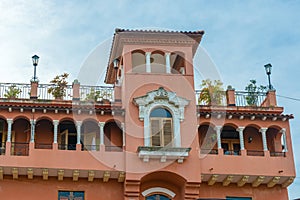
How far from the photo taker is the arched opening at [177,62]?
106 feet

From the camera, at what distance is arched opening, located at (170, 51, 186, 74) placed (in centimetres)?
3231

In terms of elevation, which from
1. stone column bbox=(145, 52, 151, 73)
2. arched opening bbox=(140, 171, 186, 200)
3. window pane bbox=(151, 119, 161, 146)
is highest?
stone column bbox=(145, 52, 151, 73)

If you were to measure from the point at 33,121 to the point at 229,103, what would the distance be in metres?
9.58

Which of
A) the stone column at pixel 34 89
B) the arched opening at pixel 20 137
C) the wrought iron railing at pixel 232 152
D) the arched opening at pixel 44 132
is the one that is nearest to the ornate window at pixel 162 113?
the wrought iron railing at pixel 232 152

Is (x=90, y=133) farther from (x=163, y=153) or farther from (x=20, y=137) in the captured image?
(x=163, y=153)

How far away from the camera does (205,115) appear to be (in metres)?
31.1

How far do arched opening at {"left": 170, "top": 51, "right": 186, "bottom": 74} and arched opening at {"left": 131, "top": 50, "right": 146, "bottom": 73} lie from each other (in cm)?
149

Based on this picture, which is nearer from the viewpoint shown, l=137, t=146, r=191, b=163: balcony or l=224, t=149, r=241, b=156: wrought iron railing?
l=137, t=146, r=191, b=163: balcony

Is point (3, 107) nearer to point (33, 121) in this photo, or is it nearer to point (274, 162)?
point (33, 121)

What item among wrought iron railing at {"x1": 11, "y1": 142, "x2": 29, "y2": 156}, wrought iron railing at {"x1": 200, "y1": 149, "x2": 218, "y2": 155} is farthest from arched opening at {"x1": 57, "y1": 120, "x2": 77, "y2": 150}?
wrought iron railing at {"x1": 200, "y1": 149, "x2": 218, "y2": 155}

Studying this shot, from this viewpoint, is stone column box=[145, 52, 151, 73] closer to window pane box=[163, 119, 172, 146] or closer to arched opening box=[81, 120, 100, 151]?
window pane box=[163, 119, 172, 146]

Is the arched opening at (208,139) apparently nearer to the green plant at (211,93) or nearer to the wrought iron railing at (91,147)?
the green plant at (211,93)

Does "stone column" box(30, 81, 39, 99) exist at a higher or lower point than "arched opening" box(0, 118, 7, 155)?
higher

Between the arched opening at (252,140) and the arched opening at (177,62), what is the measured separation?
441 cm
